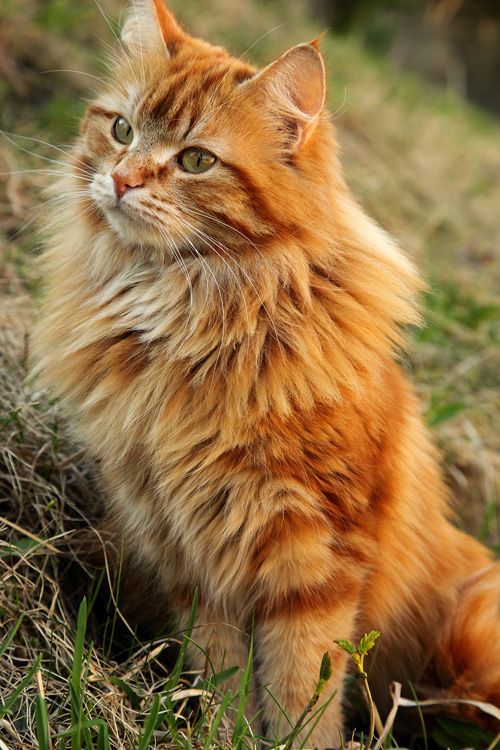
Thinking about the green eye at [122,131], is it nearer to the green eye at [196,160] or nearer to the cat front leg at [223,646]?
the green eye at [196,160]

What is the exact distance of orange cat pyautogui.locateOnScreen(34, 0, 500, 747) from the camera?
6.00 ft

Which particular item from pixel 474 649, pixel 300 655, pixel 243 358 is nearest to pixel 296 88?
pixel 243 358

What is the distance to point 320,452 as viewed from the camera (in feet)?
5.94

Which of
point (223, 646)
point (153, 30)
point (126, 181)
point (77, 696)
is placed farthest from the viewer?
point (153, 30)

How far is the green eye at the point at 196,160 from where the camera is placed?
1.87 meters

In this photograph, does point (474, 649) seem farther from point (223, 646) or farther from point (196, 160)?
point (196, 160)

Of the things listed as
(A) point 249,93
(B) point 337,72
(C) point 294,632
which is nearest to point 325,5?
(B) point 337,72

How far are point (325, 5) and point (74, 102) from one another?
299 inches

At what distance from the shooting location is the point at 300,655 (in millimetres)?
1871

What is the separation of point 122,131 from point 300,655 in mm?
1380

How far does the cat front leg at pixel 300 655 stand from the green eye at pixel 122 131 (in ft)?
4.06

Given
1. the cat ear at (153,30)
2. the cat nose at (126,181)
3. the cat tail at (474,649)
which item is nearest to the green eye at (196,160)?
the cat nose at (126,181)

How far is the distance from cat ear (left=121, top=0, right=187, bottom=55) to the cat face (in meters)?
0.11

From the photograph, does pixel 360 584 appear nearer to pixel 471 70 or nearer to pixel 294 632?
pixel 294 632
